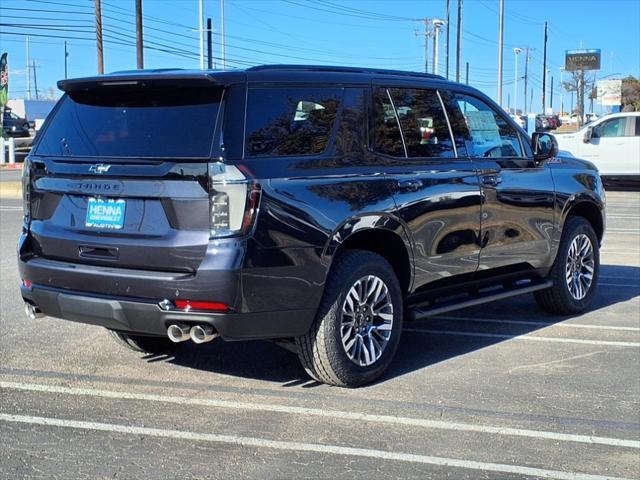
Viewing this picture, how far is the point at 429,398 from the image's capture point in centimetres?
498

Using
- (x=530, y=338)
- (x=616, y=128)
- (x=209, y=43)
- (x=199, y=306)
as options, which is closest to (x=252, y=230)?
(x=199, y=306)

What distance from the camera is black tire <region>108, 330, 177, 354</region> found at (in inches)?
231

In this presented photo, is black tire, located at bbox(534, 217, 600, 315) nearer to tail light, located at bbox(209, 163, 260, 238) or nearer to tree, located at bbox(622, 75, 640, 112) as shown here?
tail light, located at bbox(209, 163, 260, 238)

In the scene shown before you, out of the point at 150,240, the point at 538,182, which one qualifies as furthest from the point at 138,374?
the point at 538,182

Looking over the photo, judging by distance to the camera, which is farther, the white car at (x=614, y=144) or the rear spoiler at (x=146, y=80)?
the white car at (x=614, y=144)

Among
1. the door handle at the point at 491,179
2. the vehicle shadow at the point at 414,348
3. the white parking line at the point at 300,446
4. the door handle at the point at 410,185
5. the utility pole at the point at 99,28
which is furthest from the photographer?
the utility pole at the point at 99,28

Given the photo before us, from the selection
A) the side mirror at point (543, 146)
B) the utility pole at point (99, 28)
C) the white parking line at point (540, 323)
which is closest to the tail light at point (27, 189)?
the white parking line at point (540, 323)

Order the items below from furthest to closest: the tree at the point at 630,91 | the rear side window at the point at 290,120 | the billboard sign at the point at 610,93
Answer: the tree at the point at 630,91
the billboard sign at the point at 610,93
the rear side window at the point at 290,120

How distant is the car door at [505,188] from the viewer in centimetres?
614

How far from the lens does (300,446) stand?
4191 millimetres

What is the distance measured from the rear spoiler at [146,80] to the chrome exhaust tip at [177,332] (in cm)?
137

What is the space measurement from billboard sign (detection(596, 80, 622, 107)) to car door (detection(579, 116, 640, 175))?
4336cm

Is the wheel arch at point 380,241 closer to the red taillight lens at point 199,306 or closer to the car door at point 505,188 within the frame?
the red taillight lens at point 199,306

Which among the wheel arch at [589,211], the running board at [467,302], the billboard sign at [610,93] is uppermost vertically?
the billboard sign at [610,93]
